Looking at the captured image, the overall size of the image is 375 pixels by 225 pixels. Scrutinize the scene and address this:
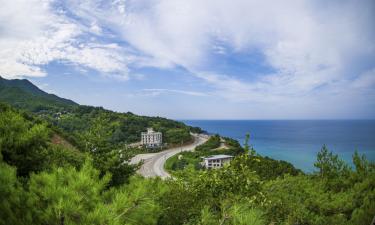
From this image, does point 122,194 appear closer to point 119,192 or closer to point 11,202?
point 119,192

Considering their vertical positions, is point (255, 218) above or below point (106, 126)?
below

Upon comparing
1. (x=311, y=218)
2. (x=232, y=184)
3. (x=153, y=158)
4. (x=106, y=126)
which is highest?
(x=106, y=126)

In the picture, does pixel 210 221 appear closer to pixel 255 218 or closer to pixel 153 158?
pixel 255 218

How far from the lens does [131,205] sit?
9.46 feet

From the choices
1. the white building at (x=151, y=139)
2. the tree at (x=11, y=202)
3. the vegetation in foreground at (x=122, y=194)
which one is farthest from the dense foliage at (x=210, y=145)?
the tree at (x=11, y=202)

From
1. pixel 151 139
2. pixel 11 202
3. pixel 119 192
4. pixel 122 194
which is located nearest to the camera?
pixel 11 202

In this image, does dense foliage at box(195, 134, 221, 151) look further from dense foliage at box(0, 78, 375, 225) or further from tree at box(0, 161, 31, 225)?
tree at box(0, 161, 31, 225)

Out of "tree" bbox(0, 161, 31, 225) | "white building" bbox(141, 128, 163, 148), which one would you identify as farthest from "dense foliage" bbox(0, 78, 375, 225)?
"white building" bbox(141, 128, 163, 148)

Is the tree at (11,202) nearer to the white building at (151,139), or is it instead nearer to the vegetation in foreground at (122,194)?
the vegetation in foreground at (122,194)

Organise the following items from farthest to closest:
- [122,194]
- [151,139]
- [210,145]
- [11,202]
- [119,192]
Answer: [151,139] → [210,145] → [119,192] → [122,194] → [11,202]

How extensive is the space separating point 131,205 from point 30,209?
970 mm

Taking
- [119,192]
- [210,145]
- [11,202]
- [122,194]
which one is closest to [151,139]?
[210,145]

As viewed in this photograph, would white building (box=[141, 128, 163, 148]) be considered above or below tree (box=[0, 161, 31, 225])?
below

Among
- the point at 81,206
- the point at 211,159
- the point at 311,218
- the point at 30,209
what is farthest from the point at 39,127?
the point at 211,159
